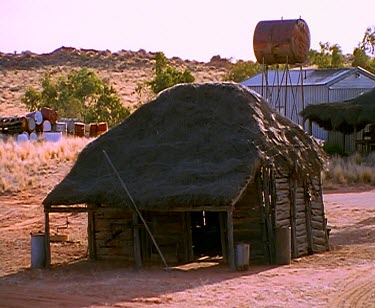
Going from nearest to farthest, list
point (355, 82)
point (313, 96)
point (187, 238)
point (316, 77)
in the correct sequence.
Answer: point (187, 238), point (313, 96), point (355, 82), point (316, 77)

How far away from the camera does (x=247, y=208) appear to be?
19.0 m

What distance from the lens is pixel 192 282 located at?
1591 cm

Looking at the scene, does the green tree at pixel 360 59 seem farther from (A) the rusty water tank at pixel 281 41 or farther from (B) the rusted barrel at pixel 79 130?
(A) the rusty water tank at pixel 281 41

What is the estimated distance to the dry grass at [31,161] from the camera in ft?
106

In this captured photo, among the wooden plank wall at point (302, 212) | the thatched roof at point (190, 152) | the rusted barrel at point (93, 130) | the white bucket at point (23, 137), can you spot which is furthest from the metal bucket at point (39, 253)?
the rusted barrel at point (93, 130)

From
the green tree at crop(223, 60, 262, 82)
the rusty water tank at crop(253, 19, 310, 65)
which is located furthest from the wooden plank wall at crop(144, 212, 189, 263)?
the green tree at crop(223, 60, 262, 82)

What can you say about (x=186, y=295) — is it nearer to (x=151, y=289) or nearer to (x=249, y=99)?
(x=151, y=289)

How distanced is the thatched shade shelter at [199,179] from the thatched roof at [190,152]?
0.03 m

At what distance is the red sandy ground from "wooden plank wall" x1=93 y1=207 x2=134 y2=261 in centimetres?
45

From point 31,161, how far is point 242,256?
18304mm

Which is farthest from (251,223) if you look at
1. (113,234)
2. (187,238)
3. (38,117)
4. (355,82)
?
(355,82)

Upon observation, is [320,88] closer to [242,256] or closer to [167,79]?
[167,79]

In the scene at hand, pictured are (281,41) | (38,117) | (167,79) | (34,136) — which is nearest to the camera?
(281,41)

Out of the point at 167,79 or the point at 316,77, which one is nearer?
the point at 316,77
